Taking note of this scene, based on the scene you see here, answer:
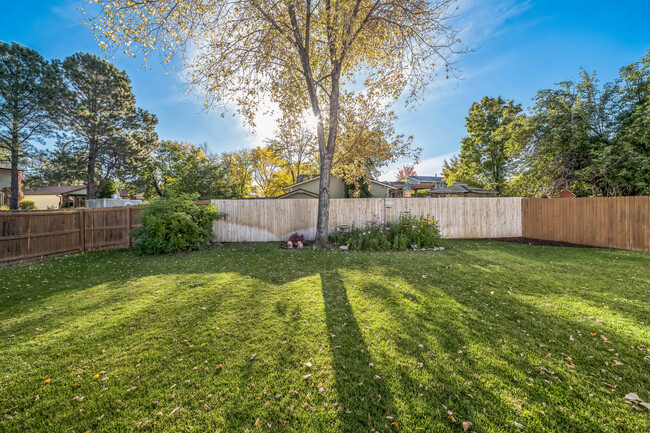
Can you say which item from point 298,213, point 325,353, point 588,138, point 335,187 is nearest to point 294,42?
point 298,213

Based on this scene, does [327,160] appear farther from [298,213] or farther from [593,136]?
[593,136]

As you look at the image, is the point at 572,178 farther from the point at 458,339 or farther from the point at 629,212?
the point at 458,339

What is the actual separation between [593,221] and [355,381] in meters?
10.7

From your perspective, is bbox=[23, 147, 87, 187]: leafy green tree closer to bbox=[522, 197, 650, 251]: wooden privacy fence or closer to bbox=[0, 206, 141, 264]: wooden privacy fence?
bbox=[0, 206, 141, 264]: wooden privacy fence

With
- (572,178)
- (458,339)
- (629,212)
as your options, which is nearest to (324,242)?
(458,339)

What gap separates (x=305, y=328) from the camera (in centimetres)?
284

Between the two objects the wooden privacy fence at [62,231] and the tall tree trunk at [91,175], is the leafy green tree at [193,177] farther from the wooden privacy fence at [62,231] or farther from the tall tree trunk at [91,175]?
the tall tree trunk at [91,175]

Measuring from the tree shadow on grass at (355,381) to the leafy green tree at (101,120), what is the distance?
22.7m

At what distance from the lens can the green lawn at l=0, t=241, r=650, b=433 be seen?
1692 mm

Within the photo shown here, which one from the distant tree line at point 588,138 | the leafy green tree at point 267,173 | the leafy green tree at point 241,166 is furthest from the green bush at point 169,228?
the leafy green tree at point 267,173

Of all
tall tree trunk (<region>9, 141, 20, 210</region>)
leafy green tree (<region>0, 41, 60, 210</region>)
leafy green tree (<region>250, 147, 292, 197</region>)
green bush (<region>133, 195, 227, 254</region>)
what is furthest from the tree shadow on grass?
leafy green tree (<region>250, 147, 292, 197</region>)

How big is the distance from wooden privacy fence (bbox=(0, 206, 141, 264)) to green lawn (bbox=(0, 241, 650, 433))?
3.03 m

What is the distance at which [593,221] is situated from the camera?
8227 millimetres

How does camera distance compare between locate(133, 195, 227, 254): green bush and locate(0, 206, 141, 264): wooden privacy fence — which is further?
locate(133, 195, 227, 254): green bush
